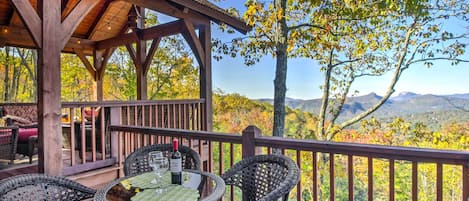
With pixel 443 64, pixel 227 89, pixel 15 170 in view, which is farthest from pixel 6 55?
pixel 443 64

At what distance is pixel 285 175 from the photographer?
6.75ft

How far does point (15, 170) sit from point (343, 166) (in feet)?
34.4

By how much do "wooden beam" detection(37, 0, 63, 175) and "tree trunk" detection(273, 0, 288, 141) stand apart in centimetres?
564

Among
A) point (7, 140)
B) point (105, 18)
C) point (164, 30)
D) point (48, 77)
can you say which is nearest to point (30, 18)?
point (48, 77)

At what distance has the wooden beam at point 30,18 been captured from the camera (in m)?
2.96

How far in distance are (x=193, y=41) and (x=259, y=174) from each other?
3.80 metres

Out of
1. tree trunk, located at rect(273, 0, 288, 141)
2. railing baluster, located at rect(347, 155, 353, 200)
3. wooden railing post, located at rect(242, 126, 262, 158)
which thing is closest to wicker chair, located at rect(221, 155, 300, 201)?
wooden railing post, located at rect(242, 126, 262, 158)

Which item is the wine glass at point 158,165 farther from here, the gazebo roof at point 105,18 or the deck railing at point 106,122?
the gazebo roof at point 105,18

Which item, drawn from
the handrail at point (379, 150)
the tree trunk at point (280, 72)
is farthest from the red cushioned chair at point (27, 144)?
the tree trunk at point (280, 72)

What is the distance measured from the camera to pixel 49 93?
3176 millimetres

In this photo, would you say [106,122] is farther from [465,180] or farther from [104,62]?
[104,62]

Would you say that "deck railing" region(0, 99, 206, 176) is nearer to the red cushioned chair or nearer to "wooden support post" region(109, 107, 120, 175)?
"wooden support post" region(109, 107, 120, 175)

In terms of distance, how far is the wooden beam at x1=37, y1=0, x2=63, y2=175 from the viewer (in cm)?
312

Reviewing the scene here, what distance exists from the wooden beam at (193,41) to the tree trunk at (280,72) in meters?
2.88
